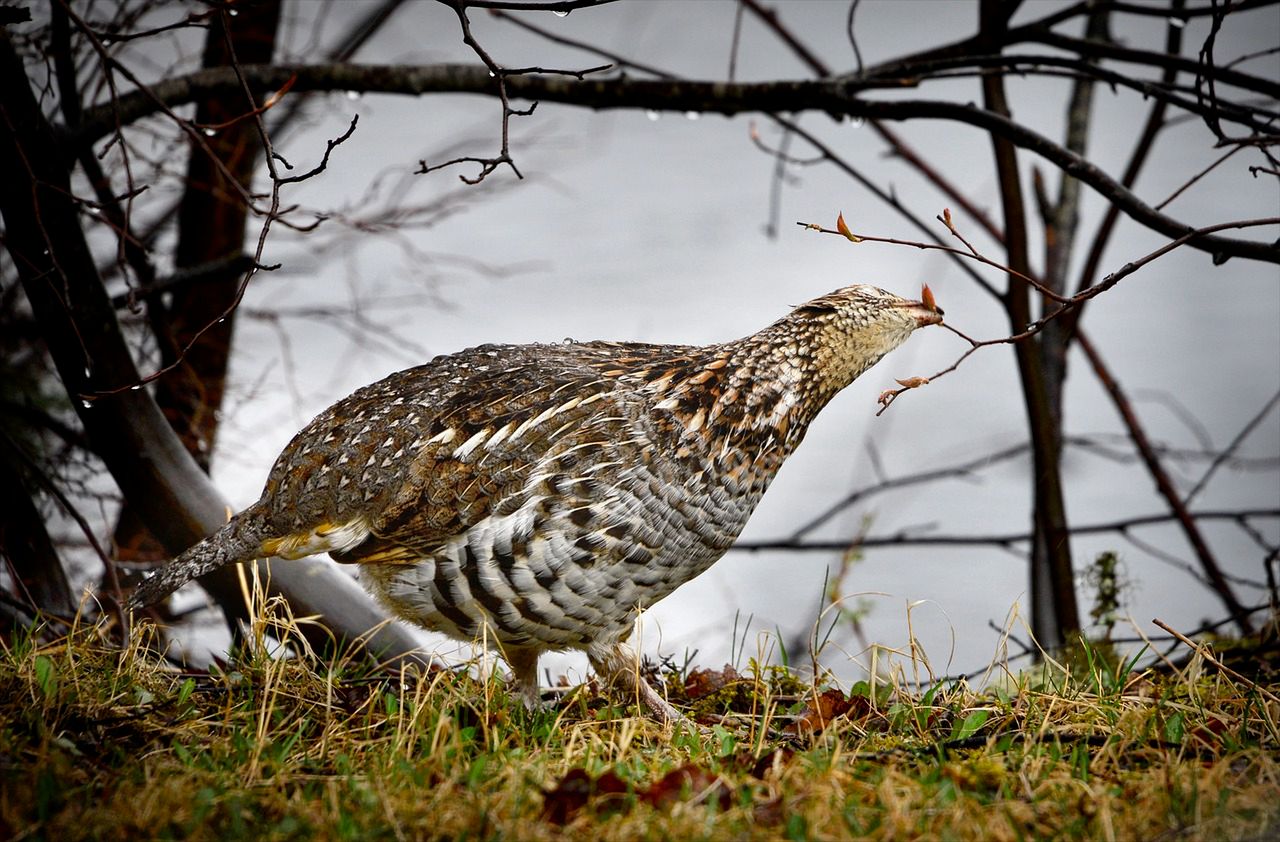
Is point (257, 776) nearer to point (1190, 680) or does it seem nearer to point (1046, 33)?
point (1190, 680)

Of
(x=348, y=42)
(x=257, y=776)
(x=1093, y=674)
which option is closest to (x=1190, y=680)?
(x=1093, y=674)

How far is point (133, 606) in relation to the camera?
3.18m

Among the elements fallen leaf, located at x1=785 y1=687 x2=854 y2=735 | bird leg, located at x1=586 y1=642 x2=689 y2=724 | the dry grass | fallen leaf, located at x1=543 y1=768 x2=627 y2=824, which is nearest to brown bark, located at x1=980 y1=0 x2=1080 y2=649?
the dry grass

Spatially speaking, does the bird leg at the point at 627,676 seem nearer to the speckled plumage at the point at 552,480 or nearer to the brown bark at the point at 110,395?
the speckled plumage at the point at 552,480

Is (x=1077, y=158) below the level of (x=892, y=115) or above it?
below

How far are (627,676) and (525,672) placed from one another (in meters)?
0.31

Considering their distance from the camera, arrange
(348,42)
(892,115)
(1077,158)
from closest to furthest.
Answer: (1077,158), (892,115), (348,42)

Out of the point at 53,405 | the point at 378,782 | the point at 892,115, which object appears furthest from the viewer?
the point at 53,405

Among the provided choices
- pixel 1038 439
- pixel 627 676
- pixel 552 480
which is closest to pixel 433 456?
pixel 552 480

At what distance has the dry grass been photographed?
2.23m

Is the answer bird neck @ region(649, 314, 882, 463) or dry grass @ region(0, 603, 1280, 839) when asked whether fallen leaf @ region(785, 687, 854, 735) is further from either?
Answer: bird neck @ region(649, 314, 882, 463)

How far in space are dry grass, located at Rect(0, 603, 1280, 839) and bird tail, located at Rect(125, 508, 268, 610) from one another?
165 mm

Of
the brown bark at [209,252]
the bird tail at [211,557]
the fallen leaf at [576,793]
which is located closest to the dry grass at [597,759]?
the fallen leaf at [576,793]

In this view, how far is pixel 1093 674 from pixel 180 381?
429 cm
